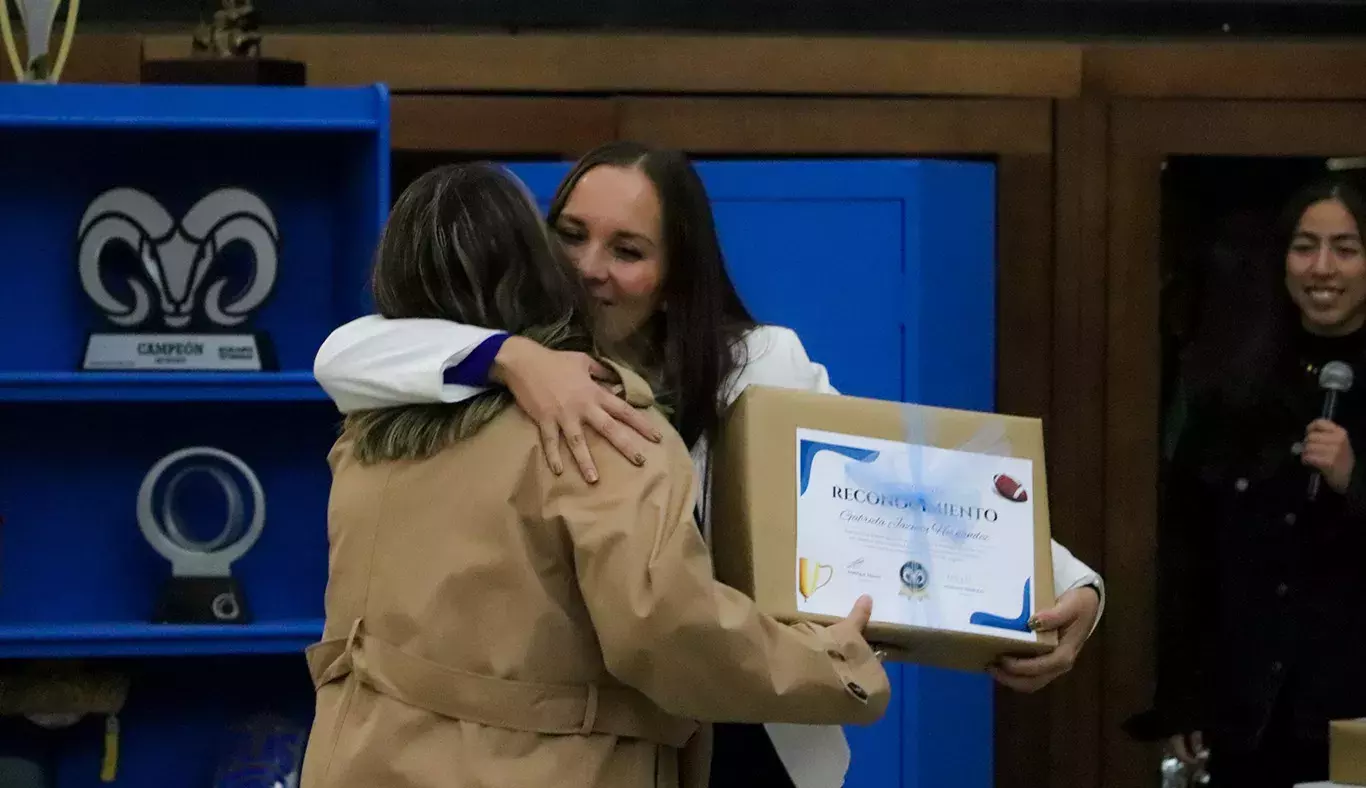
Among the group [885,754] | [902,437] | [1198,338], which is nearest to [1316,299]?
[1198,338]

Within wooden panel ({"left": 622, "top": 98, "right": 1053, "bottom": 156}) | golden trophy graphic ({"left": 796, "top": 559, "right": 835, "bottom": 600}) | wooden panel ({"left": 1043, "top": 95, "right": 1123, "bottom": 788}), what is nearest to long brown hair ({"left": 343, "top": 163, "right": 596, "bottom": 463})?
golden trophy graphic ({"left": 796, "top": 559, "right": 835, "bottom": 600})

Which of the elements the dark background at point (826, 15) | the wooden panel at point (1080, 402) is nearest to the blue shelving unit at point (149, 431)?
the dark background at point (826, 15)

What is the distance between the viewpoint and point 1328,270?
9.03 ft

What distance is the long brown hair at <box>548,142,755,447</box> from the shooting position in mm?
1878

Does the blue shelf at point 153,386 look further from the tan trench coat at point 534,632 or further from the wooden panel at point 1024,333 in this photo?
the wooden panel at point 1024,333

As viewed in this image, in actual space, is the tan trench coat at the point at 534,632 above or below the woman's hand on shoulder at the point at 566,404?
below

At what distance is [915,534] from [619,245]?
1.54 ft

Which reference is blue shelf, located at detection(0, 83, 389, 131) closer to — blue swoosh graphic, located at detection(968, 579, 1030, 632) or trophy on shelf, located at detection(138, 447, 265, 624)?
trophy on shelf, located at detection(138, 447, 265, 624)

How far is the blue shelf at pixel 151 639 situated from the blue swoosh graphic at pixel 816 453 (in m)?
1.02

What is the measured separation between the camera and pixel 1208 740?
2818 millimetres

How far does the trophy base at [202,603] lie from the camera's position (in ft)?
8.57

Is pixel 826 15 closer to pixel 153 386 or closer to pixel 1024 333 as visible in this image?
pixel 1024 333

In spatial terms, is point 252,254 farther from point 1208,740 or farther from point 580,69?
point 1208,740

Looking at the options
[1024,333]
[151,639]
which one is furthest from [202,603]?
[1024,333]
